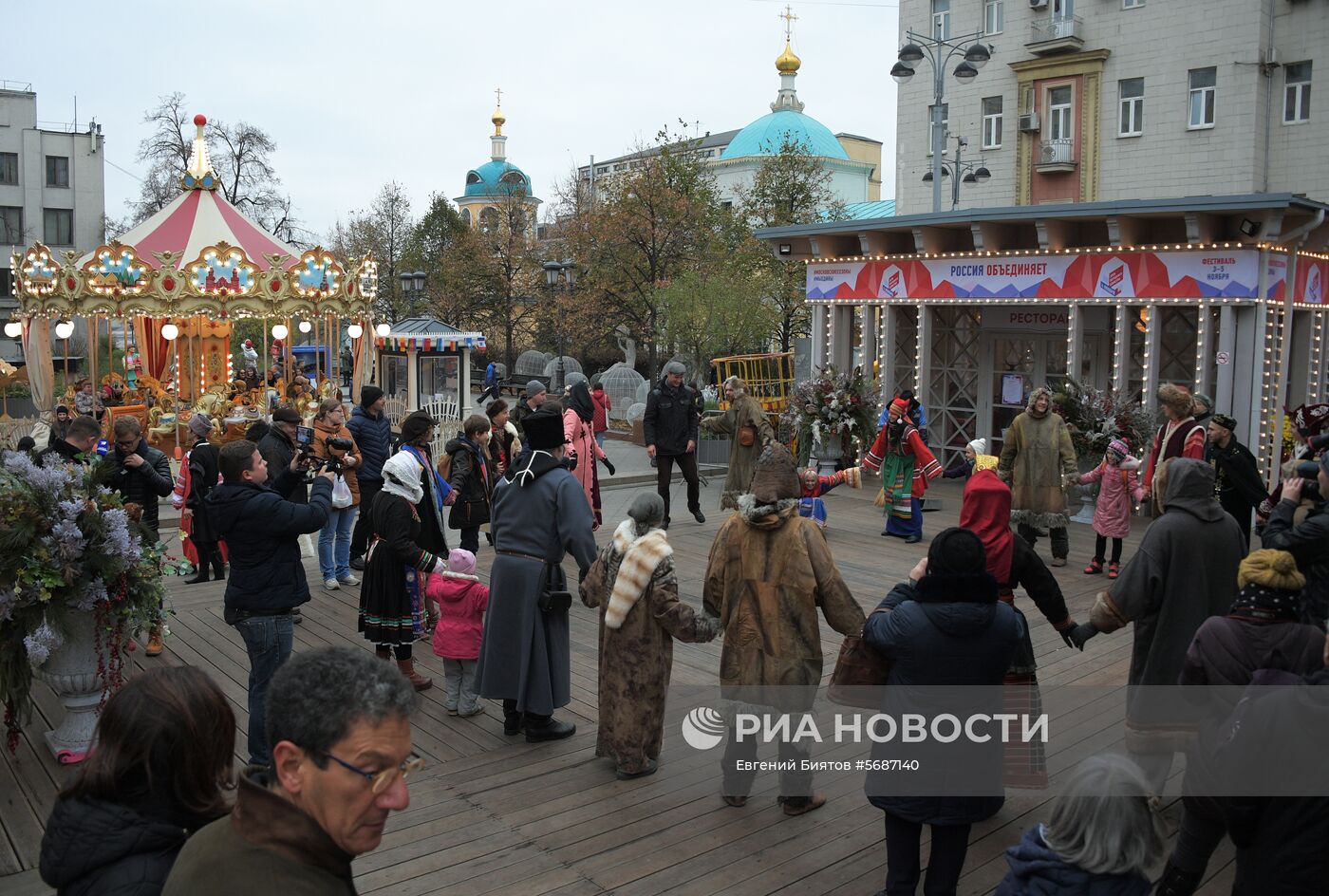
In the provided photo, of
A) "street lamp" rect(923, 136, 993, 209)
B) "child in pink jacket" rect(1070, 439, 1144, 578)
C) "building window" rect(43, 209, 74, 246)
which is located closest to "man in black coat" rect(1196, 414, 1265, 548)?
"child in pink jacket" rect(1070, 439, 1144, 578)

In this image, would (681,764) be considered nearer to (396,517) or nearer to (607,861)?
(607,861)

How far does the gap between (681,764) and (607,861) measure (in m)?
1.19

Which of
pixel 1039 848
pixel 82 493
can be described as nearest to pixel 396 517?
pixel 82 493

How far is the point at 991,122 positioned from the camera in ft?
109

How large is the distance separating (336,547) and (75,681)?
12.7 ft

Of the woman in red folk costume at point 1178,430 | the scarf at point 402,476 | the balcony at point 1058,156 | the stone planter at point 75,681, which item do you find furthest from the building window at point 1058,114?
the stone planter at point 75,681

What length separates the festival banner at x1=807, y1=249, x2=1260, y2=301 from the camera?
520 inches

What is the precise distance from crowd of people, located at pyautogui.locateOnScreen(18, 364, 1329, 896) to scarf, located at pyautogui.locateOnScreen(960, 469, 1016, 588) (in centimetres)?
2

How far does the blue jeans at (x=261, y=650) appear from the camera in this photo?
548 cm

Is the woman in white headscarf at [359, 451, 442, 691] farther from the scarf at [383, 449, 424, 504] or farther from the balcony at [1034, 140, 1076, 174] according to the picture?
the balcony at [1034, 140, 1076, 174]

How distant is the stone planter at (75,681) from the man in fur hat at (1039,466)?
24.7 feet

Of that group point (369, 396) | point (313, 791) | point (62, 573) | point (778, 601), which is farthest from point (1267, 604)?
point (369, 396)

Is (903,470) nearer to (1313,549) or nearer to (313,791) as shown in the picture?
(1313,549)

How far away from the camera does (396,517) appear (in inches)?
260
